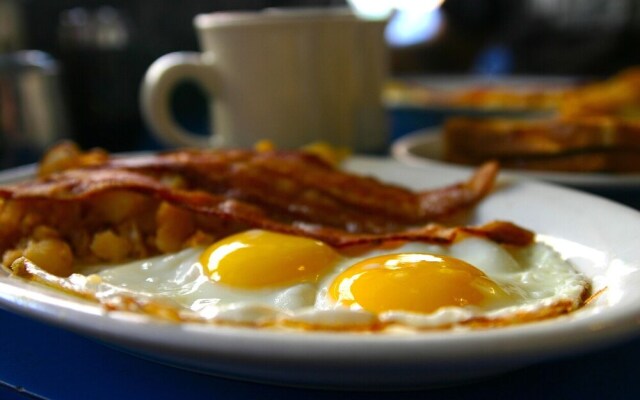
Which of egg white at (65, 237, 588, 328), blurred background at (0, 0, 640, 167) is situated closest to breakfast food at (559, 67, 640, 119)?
blurred background at (0, 0, 640, 167)

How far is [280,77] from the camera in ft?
4.52

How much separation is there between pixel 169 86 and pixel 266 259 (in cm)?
77

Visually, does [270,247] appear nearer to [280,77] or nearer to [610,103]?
[280,77]

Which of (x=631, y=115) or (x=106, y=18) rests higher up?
(x=106, y=18)

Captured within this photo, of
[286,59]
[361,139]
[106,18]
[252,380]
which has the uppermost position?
[106,18]

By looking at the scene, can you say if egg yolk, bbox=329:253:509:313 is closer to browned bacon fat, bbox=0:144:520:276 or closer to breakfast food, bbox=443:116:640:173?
browned bacon fat, bbox=0:144:520:276

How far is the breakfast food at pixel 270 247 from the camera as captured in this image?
58 centimetres

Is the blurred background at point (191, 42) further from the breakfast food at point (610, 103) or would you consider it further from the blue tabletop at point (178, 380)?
the blue tabletop at point (178, 380)

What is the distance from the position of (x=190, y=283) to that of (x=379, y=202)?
306mm

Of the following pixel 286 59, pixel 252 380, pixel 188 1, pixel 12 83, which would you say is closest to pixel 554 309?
pixel 252 380

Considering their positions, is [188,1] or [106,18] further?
[188,1]

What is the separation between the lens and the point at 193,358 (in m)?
0.45

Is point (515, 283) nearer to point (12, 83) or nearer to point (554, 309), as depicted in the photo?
point (554, 309)

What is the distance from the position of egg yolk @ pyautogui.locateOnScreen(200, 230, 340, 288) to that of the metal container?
4.47 ft
